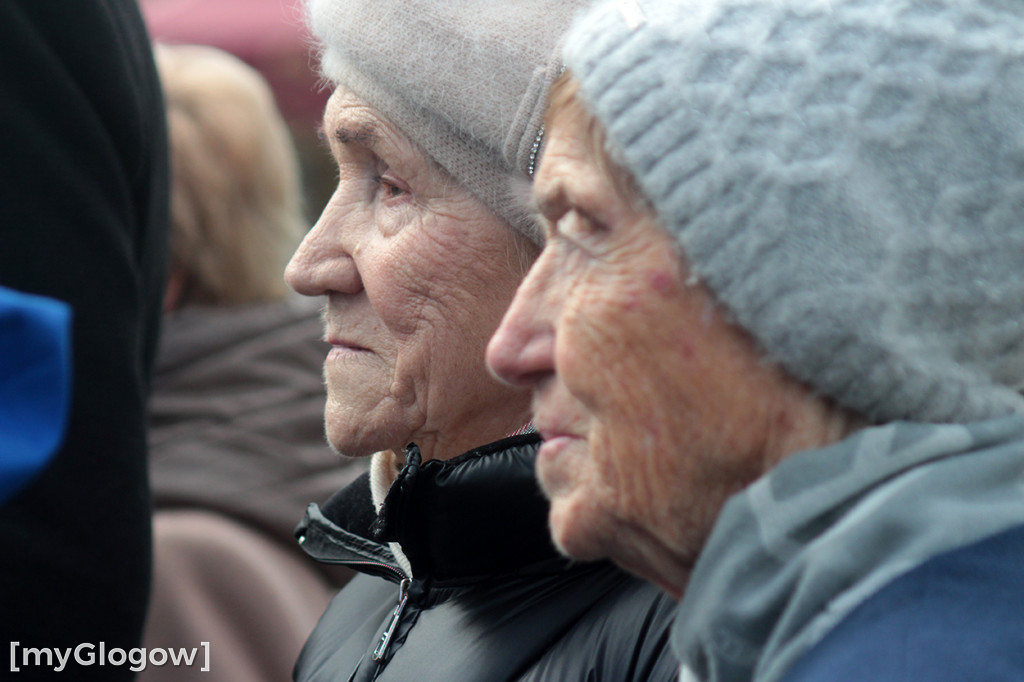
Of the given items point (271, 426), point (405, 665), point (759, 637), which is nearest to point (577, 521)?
point (759, 637)

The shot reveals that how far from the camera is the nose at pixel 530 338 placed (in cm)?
136

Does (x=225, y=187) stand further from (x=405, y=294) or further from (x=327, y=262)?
(x=405, y=294)

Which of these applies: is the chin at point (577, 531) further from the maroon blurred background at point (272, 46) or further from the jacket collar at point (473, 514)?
the maroon blurred background at point (272, 46)

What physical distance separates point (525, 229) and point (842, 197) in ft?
2.81

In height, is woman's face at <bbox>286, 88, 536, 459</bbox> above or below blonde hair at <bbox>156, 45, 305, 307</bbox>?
above

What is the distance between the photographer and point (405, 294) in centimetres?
195

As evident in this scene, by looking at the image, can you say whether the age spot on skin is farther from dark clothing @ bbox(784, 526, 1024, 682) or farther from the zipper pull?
the zipper pull

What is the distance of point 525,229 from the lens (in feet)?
6.33

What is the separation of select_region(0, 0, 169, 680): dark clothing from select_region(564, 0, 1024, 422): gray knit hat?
→ 43.1 inches

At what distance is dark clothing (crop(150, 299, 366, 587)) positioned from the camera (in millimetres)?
3025

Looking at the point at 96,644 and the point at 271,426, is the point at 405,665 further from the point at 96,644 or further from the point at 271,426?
the point at 271,426

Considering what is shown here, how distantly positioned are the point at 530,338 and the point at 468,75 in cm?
68

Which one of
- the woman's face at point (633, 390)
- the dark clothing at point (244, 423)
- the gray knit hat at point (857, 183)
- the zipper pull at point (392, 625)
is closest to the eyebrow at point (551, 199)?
the woman's face at point (633, 390)

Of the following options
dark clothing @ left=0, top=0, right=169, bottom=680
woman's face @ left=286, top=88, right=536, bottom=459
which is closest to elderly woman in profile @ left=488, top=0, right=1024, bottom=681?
woman's face @ left=286, top=88, right=536, bottom=459
